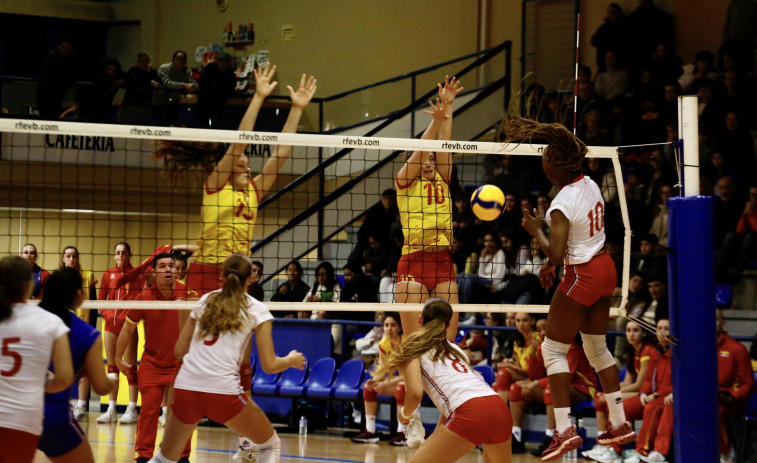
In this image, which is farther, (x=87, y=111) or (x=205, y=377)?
(x=87, y=111)

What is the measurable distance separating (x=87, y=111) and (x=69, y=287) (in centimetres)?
1095

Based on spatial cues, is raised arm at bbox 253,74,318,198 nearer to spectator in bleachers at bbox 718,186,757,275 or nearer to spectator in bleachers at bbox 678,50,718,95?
spectator in bleachers at bbox 718,186,757,275

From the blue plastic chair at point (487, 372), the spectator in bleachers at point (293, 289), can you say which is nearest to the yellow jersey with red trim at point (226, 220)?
the blue plastic chair at point (487, 372)

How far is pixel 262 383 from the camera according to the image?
12734 mm

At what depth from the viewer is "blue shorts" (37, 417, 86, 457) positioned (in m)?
5.45

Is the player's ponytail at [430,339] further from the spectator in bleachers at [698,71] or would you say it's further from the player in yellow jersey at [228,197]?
the spectator in bleachers at [698,71]

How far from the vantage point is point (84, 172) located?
16938 millimetres

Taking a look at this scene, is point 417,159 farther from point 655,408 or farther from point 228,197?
point 655,408

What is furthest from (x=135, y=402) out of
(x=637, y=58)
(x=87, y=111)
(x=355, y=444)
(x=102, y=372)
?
(x=637, y=58)

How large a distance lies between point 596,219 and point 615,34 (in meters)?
9.36

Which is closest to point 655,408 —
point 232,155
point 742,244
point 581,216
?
point 742,244

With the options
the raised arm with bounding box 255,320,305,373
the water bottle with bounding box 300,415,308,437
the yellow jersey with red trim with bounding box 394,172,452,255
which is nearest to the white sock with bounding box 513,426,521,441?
the water bottle with bounding box 300,415,308,437

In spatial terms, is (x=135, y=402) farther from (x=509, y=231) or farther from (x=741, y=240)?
(x=741, y=240)

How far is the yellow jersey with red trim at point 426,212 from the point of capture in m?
8.27
